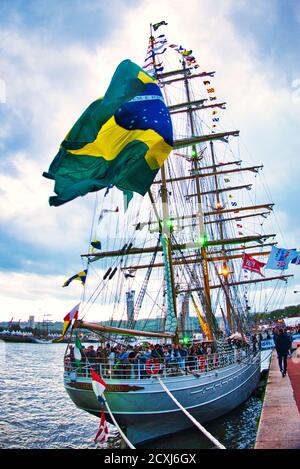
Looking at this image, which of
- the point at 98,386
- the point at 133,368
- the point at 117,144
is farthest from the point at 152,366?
the point at 117,144

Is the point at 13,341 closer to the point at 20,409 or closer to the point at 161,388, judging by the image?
the point at 20,409

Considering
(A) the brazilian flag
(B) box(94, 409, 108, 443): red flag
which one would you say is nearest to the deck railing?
(B) box(94, 409, 108, 443): red flag

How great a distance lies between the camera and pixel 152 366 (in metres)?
12.0

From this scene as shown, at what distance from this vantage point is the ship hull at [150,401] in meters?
11.1

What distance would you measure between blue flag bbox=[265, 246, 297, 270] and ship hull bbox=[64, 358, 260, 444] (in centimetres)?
1070

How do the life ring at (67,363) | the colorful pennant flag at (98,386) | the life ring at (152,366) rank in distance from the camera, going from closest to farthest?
the colorful pennant flag at (98,386)
the life ring at (152,366)
the life ring at (67,363)

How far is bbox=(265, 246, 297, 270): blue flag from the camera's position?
22.7 m

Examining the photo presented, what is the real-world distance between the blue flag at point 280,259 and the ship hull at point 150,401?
35.1 ft

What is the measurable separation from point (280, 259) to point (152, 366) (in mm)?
13905

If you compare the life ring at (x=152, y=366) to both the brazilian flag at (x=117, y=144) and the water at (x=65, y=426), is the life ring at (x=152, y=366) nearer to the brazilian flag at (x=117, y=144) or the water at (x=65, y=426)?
the water at (x=65, y=426)

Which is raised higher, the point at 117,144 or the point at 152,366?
the point at 117,144

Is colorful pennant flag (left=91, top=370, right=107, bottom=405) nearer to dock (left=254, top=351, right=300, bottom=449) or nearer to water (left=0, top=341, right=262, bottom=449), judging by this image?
water (left=0, top=341, right=262, bottom=449)

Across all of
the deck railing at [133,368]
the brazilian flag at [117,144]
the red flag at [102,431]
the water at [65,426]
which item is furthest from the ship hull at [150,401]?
the brazilian flag at [117,144]

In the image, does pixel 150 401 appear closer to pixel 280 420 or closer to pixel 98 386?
pixel 98 386
